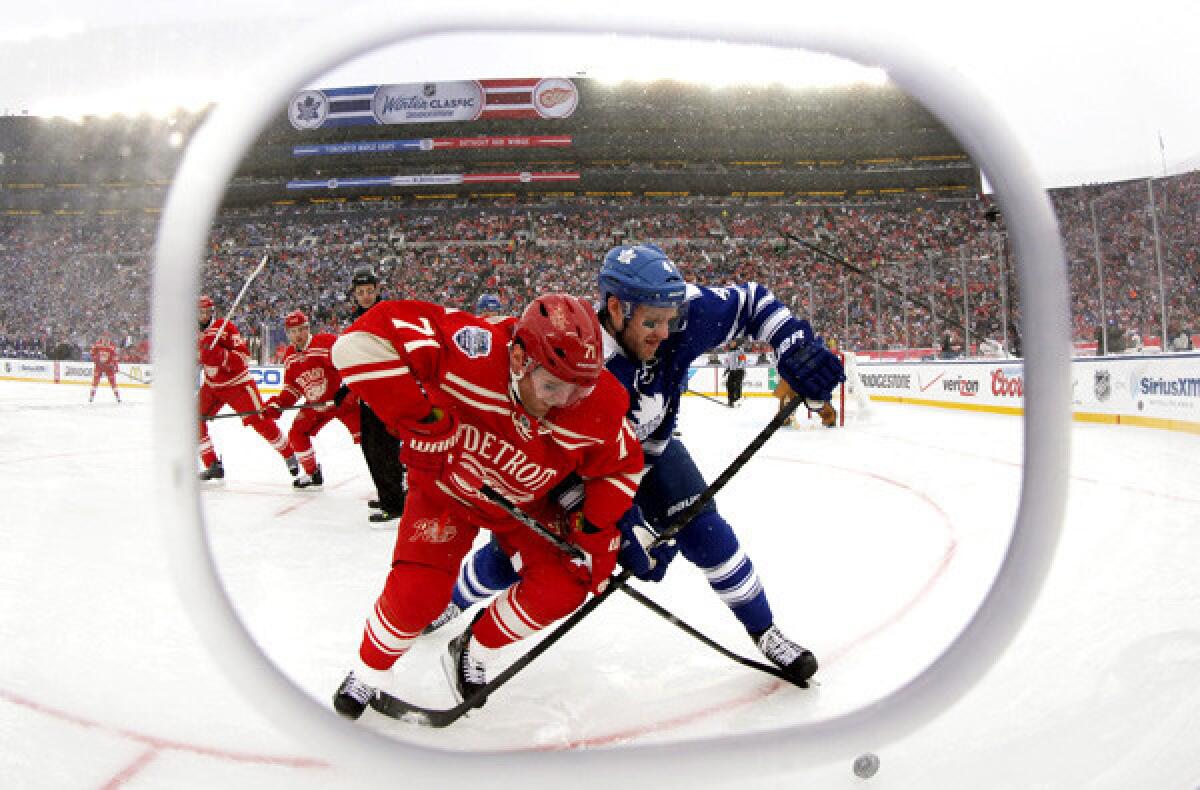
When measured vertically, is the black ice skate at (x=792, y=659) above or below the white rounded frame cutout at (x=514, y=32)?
below

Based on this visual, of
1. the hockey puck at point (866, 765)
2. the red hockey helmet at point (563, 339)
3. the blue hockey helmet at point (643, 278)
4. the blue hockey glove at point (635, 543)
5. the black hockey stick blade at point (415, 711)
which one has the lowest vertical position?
the black hockey stick blade at point (415, 711)

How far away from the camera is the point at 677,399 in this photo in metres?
2.04

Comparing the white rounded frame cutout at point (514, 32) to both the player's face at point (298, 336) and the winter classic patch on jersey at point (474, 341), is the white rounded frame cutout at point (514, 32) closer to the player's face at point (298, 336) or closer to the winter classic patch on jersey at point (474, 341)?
the winter classic patch on jersey at point (474, 341)

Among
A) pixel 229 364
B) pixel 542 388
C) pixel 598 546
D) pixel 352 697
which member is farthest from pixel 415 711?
pixel 229 364

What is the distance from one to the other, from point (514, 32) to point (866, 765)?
3.72 feet

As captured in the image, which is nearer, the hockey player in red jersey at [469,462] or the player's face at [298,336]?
the hockey player in red jersey at [469,462]

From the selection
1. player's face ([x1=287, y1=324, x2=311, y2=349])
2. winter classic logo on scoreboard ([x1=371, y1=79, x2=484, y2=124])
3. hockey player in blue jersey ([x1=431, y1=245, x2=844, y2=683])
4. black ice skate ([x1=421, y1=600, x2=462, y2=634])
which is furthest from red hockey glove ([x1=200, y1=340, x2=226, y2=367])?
winter classic logo on scoreboard ([x1=371, y1=79, x2=484, y2=124])

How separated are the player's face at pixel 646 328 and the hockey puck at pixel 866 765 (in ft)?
3.18

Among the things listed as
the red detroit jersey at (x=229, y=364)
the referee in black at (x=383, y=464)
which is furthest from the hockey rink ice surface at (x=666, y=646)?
the red detroit jersey at (x=229, y=364)

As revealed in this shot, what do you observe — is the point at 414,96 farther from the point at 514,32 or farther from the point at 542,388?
the point at 542,388

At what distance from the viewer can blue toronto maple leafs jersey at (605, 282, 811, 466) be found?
1931mm

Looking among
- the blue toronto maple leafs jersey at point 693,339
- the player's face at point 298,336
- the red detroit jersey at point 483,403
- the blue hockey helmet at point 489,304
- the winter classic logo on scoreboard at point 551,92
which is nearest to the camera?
the winter classic logo on scoreboard at point 551,92

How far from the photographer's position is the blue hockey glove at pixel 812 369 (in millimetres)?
1889

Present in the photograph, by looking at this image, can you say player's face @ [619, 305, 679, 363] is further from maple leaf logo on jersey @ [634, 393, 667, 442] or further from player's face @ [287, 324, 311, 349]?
player's face @ [287, 324, 311, 349]
